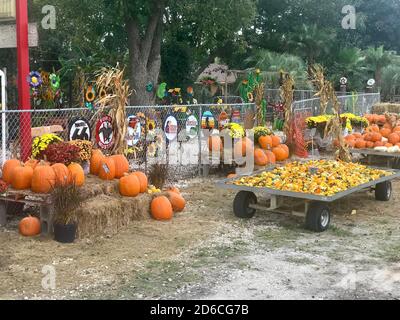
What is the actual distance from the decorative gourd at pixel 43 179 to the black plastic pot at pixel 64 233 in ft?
1.84

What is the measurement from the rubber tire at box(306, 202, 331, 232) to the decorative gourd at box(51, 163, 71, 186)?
308 centimetres

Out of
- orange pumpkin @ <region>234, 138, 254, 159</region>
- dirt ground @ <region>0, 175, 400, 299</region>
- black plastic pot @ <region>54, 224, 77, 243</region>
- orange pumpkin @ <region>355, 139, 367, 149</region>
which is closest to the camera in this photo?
dirt ground @ <region>0, 175, 400, 299</region>

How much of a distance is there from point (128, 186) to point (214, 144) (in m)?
3.96

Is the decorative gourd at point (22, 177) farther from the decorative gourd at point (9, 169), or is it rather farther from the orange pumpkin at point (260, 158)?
the orange pumpkin at point (260, 158)

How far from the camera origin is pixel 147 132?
10859 millimetres

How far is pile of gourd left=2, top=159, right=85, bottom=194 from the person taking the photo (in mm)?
6719

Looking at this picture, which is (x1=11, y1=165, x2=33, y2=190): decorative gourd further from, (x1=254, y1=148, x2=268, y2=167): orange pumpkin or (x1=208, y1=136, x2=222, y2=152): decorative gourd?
(x1=254, y1=148, x2=268, y2=167): orange pumpkin

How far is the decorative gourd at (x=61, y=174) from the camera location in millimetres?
6535

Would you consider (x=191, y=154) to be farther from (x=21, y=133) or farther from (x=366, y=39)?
(x=366, y=39)

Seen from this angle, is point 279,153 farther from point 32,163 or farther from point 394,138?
point 32,163

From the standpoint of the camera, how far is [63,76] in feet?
73.2

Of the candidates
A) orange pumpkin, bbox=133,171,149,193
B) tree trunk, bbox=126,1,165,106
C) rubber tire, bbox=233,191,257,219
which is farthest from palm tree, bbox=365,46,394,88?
orange pumpkin, bbox=133,171,149,193

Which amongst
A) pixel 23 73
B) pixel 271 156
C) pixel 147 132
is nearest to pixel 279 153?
pixel 271 156

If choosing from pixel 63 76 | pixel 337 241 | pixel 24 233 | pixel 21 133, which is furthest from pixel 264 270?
pixel 63 76
